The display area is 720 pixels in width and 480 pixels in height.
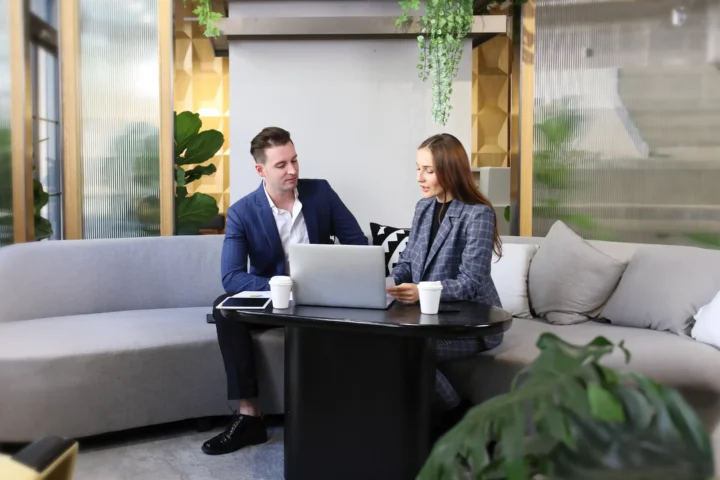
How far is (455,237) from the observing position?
2.81 meters

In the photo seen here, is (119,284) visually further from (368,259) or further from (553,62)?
(553,62)

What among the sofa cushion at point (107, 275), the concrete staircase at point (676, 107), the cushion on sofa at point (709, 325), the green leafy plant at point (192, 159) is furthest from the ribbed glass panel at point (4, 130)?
the cushion on sofa at point (709, 325)

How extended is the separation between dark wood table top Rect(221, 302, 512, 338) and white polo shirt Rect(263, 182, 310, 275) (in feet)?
2.95

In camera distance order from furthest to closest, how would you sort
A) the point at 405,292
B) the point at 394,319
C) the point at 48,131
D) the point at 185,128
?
1. the point at 185,128
2. the point at 48,131
3. the point at 405,292
4. the point at 394,319

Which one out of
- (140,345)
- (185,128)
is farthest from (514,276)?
(185,128)

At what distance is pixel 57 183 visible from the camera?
14.0 ft

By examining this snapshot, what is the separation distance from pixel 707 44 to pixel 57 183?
356cm

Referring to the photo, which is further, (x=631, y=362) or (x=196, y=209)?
(x=196, y=209)

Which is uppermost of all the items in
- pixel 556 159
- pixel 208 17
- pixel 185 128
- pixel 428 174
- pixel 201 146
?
pixel 208 17

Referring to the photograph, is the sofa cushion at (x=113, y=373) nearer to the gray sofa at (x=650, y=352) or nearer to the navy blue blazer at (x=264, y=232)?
the navy blue blazer at (x=264, y=232)

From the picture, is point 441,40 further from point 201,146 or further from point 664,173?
point 201,146

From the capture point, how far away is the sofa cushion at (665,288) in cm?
301

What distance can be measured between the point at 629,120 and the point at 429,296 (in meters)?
1.99

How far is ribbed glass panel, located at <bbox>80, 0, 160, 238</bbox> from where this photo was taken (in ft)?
13.1
